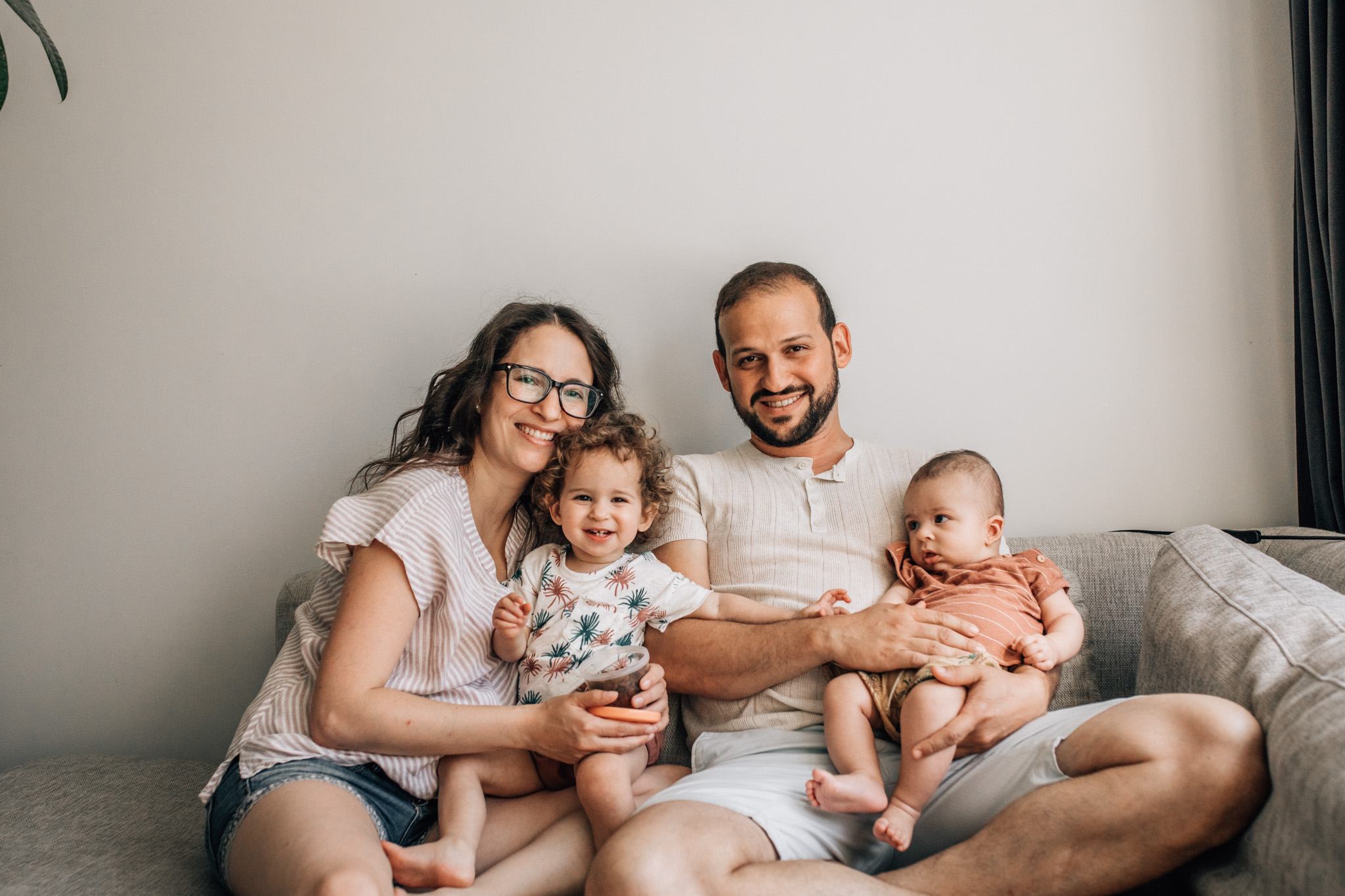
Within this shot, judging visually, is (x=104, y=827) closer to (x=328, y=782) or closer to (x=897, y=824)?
(x=328, y=782)

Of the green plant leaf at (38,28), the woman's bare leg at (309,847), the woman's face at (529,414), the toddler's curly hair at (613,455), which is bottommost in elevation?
the woman's bare leg at (309,847)

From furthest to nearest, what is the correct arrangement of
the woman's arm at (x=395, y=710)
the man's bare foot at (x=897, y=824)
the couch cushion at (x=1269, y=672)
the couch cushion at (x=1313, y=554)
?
the couch cushion at (x=1313, y=554)
the woman's arm at (x=395, y=710)
the man's bare foot at (x=897, y=824)
the couch cushion at (x=1269, y=672)

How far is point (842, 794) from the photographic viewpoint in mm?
1200

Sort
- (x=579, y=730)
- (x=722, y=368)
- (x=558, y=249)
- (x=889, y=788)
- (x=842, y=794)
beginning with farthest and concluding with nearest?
(x=558, y=249) → (x=722, y=368) → (x=889, y=788) → (x=579, y=730) → (x=842, y=794)

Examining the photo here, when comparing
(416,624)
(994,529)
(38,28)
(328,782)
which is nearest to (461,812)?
(328,782)

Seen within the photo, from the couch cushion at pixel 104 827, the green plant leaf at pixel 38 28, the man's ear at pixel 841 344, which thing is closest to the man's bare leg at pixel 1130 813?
the man's ear at pixel 841 344

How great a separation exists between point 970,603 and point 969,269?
944mm

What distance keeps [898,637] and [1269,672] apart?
54 cm

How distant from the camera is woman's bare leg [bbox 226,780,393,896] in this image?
42.0 inches

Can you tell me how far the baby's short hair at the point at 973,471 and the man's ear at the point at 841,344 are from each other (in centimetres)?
37

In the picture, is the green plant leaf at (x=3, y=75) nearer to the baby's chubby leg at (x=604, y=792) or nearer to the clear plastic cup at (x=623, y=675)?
the clear plastic cup at (x=623, y=675)

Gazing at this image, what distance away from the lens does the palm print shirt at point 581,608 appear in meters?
1.51

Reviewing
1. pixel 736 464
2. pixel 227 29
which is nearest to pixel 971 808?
pixel 736 464

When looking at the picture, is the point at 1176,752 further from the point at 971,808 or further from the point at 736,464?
the point at 736,464
